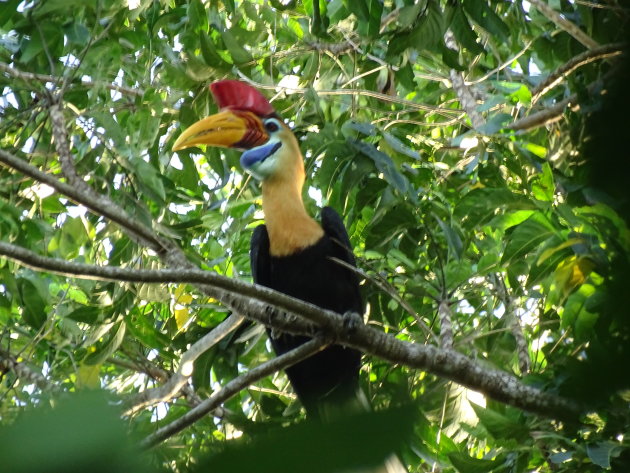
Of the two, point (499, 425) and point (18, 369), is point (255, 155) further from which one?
point (499, 425)

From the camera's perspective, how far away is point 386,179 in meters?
2.93

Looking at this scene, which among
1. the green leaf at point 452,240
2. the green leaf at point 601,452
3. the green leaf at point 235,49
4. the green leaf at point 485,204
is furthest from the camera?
the green leaf at point 235,49

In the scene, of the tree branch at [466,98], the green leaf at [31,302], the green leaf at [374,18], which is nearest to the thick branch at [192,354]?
the green leaf at [31,302]

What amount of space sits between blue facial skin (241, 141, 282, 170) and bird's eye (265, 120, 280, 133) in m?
0.14

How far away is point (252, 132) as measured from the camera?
3.60 metres

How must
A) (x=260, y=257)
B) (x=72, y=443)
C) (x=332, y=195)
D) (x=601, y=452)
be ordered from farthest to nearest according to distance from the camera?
(x=260, y=257), (x=332, y=195), (x=601, y=452), (x=72, y=443)

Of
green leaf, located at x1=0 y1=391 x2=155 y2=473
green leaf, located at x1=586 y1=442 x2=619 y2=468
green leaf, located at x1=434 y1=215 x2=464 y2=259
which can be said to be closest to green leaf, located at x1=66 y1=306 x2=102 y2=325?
green leaf, located at x1=434 y1=215 x2=464 y2=259

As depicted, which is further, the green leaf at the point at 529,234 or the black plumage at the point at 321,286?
the black plumage at the point at 321,286

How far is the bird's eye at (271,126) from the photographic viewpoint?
371 cm

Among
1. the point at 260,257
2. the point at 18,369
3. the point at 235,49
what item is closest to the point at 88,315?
the point at 18,369

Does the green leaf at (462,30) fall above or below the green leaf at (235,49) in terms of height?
below

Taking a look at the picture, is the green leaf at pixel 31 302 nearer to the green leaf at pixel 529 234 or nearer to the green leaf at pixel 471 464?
the green leaf at pixel 471 464

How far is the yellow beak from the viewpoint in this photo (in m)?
3.25

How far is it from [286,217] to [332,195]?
0.22 m
